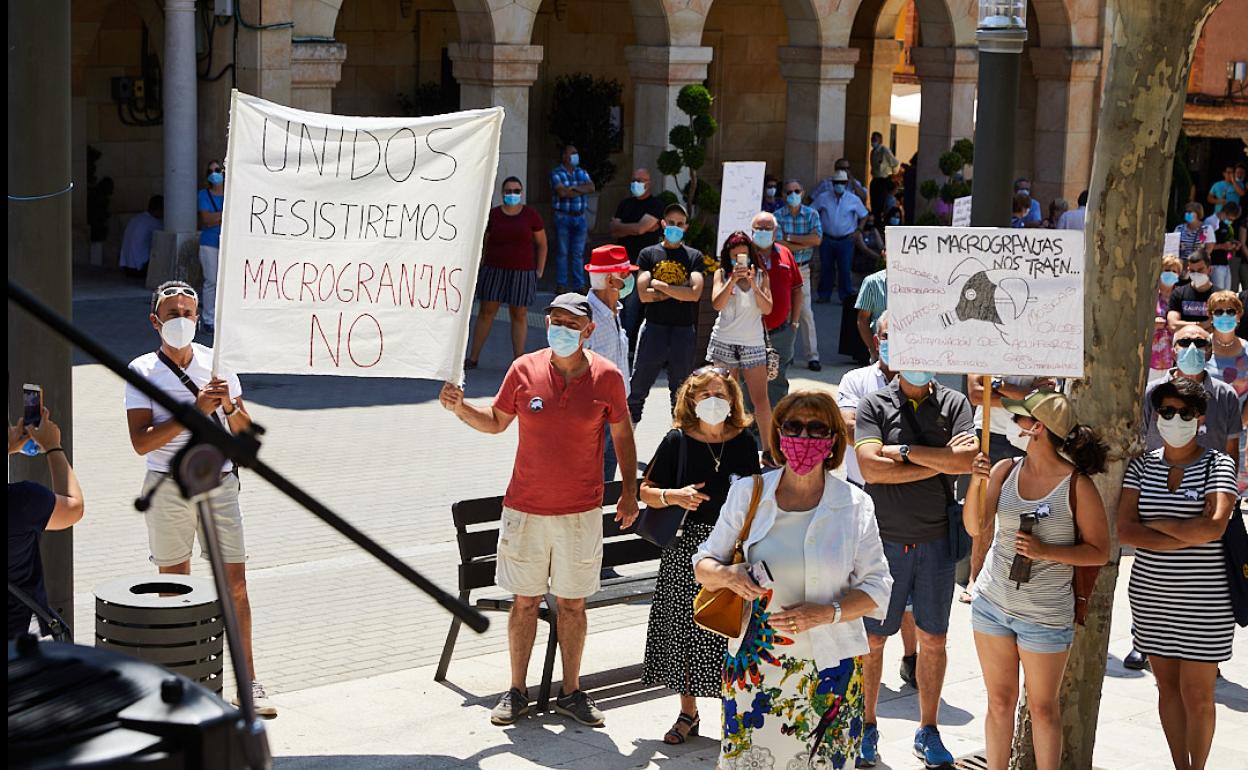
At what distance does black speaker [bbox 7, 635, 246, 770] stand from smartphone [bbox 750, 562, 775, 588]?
3.17 metres

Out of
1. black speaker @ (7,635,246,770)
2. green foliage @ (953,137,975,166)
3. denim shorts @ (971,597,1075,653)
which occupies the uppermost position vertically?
green foliage @ (953,137,975,166)

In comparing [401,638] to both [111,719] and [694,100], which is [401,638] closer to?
[111,719]

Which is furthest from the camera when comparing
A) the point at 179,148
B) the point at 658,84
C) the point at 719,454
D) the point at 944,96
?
the point at 944,96

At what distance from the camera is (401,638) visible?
28.7 feet

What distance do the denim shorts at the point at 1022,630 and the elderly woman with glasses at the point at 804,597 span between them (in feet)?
2.59

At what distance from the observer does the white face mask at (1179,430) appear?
6961 millimetres

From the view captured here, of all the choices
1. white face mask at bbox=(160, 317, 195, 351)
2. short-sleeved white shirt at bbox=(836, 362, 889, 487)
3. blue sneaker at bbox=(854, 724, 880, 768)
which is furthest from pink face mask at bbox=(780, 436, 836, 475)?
white face mask at bbox=(160, 317, 195, 351)

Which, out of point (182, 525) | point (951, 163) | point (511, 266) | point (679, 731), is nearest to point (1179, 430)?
point (679, 731)

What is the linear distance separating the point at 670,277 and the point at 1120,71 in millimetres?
6143

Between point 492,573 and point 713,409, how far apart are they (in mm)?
1438

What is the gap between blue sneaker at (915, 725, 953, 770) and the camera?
7152mm

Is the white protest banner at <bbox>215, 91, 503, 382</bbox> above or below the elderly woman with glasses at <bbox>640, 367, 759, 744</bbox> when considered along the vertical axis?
above

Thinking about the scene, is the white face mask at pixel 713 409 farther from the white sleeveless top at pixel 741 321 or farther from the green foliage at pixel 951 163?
the green foliage at pixel 951 163

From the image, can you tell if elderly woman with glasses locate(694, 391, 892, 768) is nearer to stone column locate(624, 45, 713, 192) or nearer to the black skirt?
the black skirt
